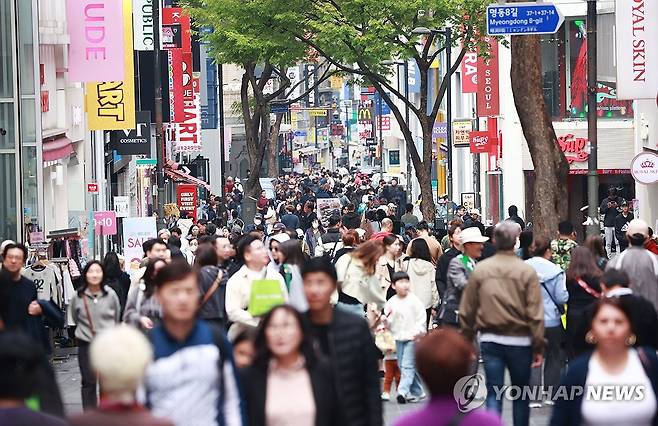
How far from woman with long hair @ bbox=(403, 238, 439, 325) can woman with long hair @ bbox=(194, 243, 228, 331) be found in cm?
322

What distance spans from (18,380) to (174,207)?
1435 inches

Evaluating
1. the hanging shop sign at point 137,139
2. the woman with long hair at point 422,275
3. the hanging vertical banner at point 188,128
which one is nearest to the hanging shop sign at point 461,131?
the hanging vertical banner at point 188,128

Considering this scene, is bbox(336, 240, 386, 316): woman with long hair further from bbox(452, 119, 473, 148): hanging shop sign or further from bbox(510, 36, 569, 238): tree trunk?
bbox(452, 119, 473, 148): hanging shop sign

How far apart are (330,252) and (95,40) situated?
8.87 meters

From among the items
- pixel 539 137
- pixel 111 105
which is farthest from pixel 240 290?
pixel 111 105

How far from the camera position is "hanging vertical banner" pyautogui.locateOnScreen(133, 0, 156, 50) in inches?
1569

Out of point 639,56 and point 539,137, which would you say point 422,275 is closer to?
point 539,137

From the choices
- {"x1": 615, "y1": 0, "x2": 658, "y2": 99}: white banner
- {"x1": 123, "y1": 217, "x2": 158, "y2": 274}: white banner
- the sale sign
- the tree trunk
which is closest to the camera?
the tree trunk

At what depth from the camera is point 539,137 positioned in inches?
794

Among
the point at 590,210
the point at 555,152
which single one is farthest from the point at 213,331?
the point at 590,210

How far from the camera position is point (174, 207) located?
42.7 metres

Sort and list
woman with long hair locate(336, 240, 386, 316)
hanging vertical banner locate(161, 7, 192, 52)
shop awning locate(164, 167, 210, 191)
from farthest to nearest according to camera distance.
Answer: shop awning locate(164, 167, 210, 191) < hanging vertical banner locate(161, 7, 192, 52) < woman with long hair locate(336, 240, 386, 316)

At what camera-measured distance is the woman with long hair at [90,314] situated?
41.3 feet

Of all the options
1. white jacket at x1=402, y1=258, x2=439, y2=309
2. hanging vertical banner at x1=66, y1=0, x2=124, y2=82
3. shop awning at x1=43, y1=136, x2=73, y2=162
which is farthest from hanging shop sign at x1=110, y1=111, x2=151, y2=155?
white jacket at x1=402, y1=258, x2=439, y2=309
